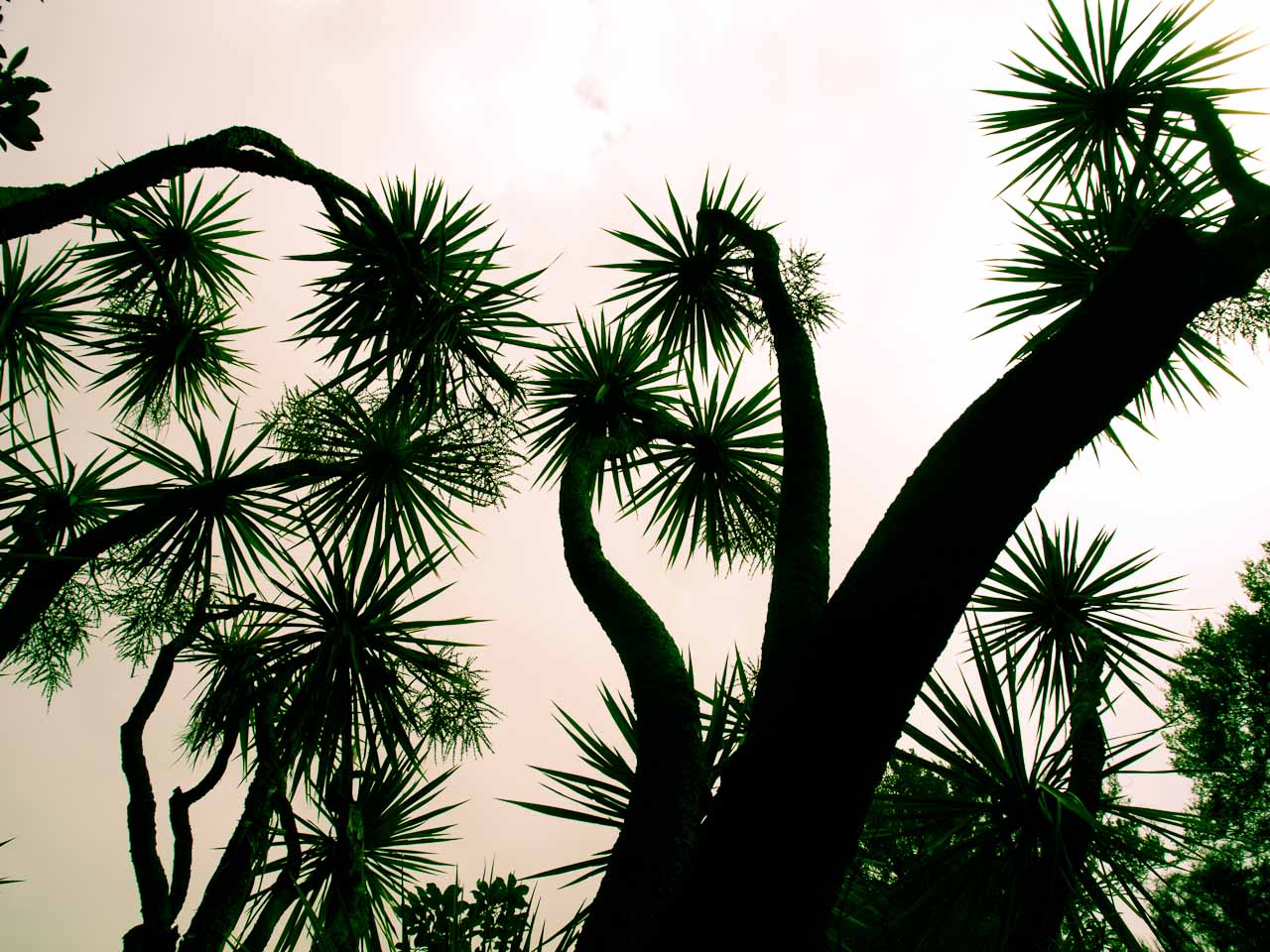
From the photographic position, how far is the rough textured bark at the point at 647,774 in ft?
3.41

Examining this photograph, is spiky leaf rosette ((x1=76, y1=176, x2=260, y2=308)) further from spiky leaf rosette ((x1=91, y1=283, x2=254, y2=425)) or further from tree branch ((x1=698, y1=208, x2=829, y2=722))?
tree branch ((x1=698, y1=208, x2=829, y2=722))

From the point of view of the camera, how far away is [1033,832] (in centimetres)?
143

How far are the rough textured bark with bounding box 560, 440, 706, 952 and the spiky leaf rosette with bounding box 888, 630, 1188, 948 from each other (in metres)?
0.53

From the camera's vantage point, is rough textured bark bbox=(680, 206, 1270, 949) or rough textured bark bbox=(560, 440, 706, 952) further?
rough textured bark bbox=(560, 440, 706, 952)

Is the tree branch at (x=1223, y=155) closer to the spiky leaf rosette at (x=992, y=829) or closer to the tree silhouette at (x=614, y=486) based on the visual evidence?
the tree silhouette at (x=614, y=486)

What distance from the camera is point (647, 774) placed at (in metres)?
1.26

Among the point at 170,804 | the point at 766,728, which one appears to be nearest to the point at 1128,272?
the point at 766,728

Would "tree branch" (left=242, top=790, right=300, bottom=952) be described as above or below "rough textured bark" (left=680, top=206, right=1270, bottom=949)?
below

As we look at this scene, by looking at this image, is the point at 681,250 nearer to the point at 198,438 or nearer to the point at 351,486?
the point at 351,486

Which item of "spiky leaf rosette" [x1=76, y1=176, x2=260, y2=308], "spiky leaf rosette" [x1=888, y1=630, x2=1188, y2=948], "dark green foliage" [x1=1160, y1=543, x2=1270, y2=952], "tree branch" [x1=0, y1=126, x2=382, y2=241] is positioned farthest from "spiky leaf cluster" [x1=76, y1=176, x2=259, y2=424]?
"dark green foliage" [x1=1160, y1=543, x2=1270, y2=952]

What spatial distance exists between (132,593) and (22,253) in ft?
5.82

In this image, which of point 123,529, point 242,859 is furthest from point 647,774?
point 123,529

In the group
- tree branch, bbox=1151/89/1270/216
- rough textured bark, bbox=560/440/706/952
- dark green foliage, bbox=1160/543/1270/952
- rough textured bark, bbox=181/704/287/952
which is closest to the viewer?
rough textured bark, bbox=560/440/706/952

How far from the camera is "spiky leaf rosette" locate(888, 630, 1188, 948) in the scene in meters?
1.36
